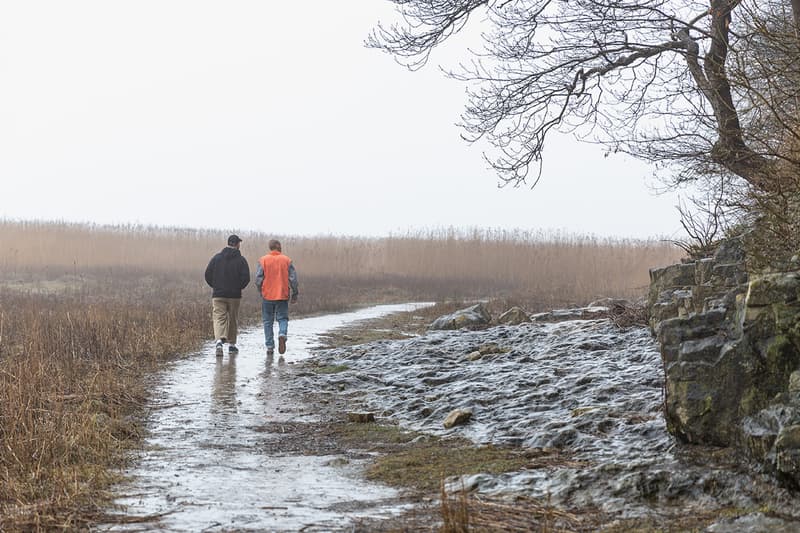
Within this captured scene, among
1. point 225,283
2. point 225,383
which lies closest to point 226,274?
point 225,283

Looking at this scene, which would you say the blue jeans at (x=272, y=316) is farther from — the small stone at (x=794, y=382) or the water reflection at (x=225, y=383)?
the small stone at (x=794, y=382)

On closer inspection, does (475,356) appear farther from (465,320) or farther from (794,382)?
(794,382)

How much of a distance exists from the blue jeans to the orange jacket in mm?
149

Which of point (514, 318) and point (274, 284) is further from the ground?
point (274, 284)

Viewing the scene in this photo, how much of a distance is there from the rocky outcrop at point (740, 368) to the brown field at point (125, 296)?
430cm

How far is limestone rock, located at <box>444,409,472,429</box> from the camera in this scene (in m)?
8.41

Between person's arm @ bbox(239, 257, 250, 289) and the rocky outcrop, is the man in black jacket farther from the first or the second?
the rocky outcrop

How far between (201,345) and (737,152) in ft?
32.6

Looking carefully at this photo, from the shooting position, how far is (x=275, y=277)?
1449 centimetres

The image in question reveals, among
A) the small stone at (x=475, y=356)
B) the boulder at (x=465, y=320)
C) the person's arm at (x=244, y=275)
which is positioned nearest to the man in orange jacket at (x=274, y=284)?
the person's arm at (x=244, y=275)

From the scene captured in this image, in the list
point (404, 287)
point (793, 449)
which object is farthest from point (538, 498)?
point (404, 287)

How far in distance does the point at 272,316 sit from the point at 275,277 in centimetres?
71

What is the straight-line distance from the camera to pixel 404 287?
1403 inches

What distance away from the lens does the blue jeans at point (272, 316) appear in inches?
570
